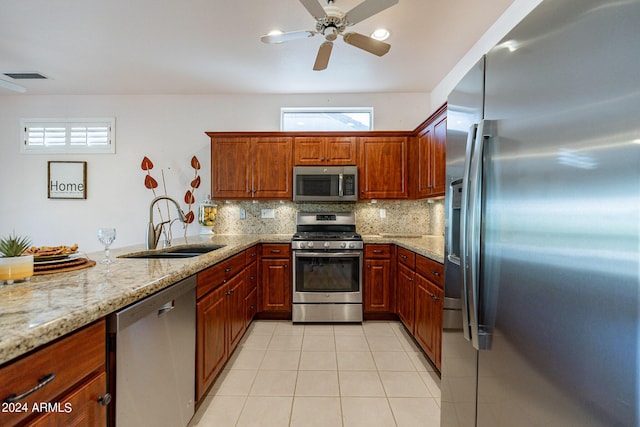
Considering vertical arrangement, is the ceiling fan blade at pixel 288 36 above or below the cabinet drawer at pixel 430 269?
above

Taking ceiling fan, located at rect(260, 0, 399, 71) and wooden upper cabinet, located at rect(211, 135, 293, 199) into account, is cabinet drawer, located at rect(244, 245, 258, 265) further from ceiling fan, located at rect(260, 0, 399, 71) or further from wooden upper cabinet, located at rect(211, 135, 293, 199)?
ceiling fan, located at rect(260, 0, 399, 71)

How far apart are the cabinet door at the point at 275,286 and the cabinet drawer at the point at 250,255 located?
0.16 m

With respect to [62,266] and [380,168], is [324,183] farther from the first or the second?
[62,266]

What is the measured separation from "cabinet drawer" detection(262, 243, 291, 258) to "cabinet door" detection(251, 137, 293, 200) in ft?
2.07

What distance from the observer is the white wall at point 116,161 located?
12.6 feet

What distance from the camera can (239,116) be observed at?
3.83 meters

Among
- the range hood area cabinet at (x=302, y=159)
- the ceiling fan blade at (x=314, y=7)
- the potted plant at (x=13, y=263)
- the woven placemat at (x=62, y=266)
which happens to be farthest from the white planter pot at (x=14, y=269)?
the range hood area cabinet at (x=302, y=159)

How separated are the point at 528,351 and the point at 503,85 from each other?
0.86 meters

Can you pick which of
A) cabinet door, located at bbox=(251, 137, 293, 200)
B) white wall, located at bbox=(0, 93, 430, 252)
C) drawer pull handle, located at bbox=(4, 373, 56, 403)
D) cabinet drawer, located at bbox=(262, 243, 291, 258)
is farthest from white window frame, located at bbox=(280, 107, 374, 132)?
drawer pull handle, located at bbox=(4, 373, 56, 403)

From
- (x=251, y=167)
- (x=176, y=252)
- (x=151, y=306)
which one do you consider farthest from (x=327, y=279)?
(x=151, y=306)

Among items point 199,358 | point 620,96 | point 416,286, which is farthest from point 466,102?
point 199,358

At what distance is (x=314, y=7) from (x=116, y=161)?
355 cm

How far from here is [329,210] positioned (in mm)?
3740

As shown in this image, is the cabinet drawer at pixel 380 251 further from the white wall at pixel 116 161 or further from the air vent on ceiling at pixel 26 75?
the air vent on ceiling at pixel 26 75
